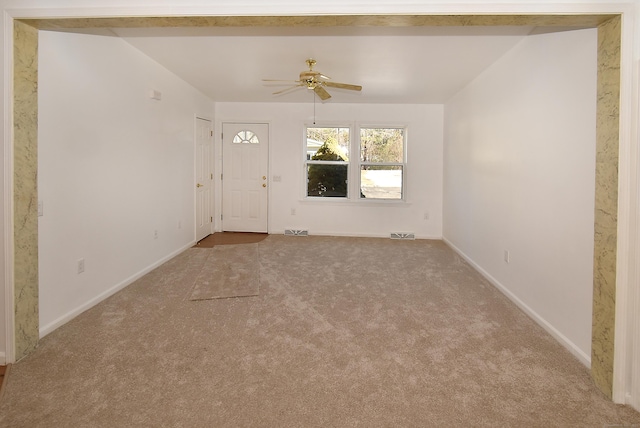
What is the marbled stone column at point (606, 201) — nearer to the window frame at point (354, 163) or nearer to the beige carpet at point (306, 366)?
the beige carpet at point (306, 366)

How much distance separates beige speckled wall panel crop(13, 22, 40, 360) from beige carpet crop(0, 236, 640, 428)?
253mm

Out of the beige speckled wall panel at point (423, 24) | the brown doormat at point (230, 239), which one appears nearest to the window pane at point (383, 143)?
the brown doormat at point (230, 239)

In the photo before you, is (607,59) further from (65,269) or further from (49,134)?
(65,269)

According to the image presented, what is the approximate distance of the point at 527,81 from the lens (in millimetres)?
3229

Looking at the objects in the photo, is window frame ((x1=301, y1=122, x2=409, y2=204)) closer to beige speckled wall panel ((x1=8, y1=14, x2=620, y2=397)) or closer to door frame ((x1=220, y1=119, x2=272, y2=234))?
door frame ((x1=220, y1=119, x2=272, y2=234))

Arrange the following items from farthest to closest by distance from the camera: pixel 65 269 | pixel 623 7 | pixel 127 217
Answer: pixel 127 217 < pixel 65 269 < pixel 623 7

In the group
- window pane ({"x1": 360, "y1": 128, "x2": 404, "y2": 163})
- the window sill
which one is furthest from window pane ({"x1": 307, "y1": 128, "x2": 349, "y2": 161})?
the window sill

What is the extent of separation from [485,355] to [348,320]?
1006 mm

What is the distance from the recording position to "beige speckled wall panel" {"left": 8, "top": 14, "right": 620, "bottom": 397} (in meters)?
1.95

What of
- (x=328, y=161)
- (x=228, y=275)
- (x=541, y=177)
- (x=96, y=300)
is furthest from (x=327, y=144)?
(x=96, y=300)

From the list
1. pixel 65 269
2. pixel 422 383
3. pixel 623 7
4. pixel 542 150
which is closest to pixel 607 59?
pixel 623 7

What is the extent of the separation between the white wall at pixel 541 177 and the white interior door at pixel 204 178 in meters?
3.94

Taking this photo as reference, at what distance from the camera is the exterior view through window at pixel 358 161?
667 cm

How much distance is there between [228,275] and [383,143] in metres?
3.83
